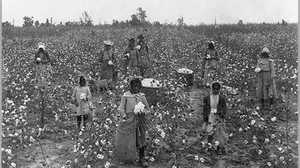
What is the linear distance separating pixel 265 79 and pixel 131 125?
4818mm

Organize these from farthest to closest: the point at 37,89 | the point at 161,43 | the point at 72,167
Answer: the point at 161,43 → the point at 37,89 → the point at 72,167

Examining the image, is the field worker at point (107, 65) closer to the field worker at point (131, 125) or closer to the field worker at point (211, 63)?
the field worker at point (211, 63)

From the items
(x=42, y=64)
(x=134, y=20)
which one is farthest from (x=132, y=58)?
(x=134, y=20)

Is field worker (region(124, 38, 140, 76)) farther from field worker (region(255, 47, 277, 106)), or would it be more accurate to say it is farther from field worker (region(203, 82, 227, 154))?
field worker (region(203, 82, 227, 154))

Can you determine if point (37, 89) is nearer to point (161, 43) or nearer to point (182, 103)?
point (182, 103)

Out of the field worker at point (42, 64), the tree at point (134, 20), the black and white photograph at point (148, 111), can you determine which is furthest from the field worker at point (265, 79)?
the tree at point (134, 20)

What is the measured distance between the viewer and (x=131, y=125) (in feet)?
25.0

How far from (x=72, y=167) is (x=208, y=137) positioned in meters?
2.39

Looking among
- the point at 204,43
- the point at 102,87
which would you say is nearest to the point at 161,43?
the point at 204,43

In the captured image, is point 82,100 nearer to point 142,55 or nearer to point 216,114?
point 216,114

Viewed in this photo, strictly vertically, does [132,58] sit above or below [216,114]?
→ above

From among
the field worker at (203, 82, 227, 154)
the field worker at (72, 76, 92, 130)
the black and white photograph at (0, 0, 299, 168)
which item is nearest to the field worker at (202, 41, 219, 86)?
the black and white photograph at (0, 0, 299, 168)

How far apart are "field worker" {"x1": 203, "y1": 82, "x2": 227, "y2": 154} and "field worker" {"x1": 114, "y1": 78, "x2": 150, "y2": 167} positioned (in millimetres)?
1223

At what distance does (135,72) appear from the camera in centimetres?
1437
